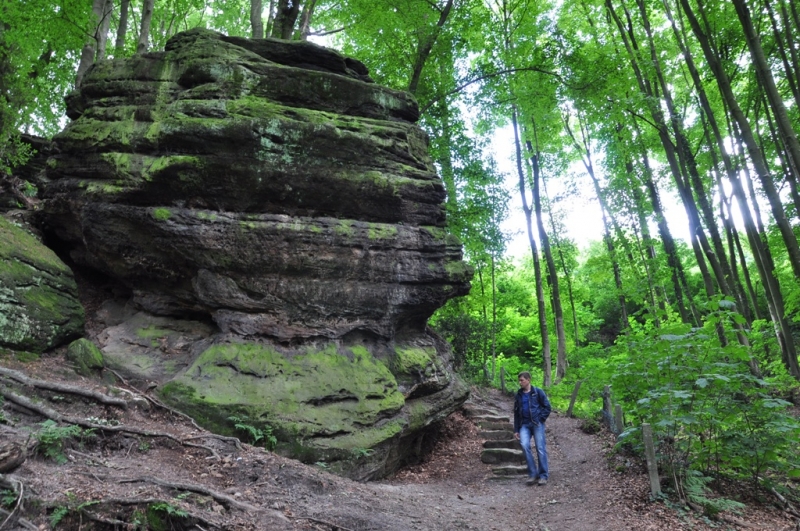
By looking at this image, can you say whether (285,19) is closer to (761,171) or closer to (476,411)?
(761,171)

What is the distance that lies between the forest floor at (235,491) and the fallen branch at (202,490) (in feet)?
0.04

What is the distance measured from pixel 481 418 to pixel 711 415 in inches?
276

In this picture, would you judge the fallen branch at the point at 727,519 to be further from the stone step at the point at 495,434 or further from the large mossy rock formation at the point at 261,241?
the stone step at the point at 495,434

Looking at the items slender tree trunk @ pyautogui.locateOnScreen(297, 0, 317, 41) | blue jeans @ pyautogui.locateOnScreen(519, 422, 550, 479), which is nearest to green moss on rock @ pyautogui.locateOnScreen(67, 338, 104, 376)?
blue jeans @ pyautogui.locateOnScreen(519, 422, 550, 479)

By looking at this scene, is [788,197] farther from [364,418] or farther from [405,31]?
[364,418]

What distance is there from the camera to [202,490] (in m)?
4.54

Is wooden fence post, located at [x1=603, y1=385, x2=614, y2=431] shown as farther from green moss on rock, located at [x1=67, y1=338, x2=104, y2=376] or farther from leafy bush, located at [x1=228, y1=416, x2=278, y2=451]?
green moss on rock, located at [x1=67, y1=338, x2=104, y2=376]

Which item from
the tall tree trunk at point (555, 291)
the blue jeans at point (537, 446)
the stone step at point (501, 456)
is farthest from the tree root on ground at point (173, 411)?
the tall tree trunk at point (555, 291)

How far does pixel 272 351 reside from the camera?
331 inches

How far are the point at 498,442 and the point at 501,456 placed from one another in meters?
0.72

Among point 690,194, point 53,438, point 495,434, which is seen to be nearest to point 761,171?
point 690,194

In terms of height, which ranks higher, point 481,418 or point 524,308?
point 524,308

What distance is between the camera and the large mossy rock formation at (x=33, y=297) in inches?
274

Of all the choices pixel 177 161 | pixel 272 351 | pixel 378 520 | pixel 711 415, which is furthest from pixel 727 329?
pixel 177 161
